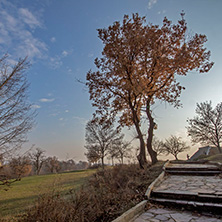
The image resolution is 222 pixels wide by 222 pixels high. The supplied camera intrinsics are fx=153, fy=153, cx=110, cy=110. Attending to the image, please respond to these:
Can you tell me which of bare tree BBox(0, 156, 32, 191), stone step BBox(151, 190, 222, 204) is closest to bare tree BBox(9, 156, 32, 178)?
bare tree BBox(0, 156, 32, 191)

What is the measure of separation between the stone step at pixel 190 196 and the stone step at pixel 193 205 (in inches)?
7.6

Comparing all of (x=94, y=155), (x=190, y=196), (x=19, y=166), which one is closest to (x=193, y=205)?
(x=190, y=196)

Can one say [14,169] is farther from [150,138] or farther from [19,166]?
[150,138]

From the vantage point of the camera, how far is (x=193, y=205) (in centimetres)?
405

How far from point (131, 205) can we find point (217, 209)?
210cm

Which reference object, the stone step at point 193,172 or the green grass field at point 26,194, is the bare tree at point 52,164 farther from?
the stone step at point 193,172

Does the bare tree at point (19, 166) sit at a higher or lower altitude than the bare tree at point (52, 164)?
lower

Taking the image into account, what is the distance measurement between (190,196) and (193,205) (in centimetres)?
41

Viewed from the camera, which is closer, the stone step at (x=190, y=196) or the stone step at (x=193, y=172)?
the stone step at (x=190, y=196)

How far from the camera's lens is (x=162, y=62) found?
34.9 feet

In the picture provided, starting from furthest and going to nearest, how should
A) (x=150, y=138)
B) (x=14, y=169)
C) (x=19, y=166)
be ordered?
(x=150, y=138)
(x=19, y=166)
(x=14, y=169)

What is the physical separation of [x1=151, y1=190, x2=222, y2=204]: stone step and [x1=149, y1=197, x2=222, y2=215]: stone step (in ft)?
0.63

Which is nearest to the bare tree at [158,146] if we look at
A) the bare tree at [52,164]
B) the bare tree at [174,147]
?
the bare tree at [174,147]

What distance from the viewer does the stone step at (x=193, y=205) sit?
3.76 m
